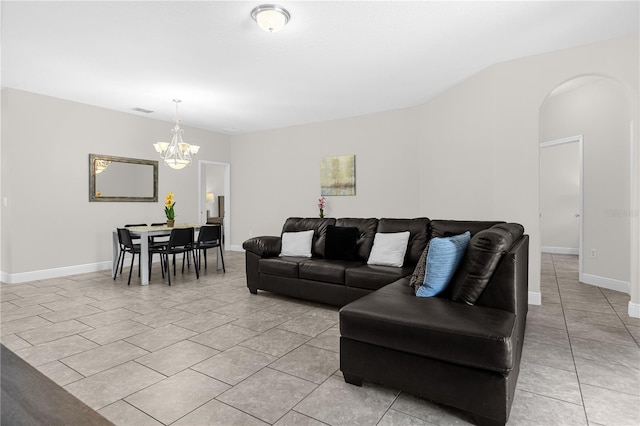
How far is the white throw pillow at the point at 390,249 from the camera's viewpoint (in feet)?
11.5

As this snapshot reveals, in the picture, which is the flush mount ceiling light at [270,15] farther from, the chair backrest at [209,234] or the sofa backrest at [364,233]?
the chair backrest at [209,234]

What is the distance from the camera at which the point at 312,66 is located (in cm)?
405

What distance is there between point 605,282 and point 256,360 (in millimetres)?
4757

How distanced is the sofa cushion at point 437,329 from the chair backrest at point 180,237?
3.47 metres

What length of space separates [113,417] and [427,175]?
16.2 ft

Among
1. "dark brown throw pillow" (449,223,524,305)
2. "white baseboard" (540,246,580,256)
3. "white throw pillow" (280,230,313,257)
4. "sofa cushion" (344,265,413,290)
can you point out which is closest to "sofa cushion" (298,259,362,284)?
"sofa cushion" (344,265,413,290)

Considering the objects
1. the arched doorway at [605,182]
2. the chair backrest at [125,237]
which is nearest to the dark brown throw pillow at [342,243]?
the chair backrest at [125,237]

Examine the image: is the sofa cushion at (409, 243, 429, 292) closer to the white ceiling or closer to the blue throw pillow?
the blue throw pillow

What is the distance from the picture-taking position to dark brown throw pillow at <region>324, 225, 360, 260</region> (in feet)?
12.9

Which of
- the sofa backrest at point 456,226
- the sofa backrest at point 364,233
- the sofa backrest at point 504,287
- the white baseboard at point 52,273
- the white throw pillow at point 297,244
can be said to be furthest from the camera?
the white baseboard at point 52,273

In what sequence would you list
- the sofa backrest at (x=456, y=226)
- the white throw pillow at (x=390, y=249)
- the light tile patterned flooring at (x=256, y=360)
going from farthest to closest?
the white throw pillow at (x=390, y=249) < the sofa backrest at (x=456, y=226) < the light tile patterned flooring at (x=256, y=360)

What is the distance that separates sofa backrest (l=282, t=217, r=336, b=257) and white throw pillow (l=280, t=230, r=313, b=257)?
9 centimetres

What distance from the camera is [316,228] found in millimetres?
4398

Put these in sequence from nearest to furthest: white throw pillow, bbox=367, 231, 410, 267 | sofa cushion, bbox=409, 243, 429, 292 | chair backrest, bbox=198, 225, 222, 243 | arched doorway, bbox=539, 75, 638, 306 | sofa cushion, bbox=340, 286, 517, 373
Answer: sofa cushion, bbox=340, 286, 517, 373 → sofa cushion, bbox=409, 243, 429, 292 → white throw pillow, bbox=367, 231, 410, 267 → arched doorway, bbox=539, 75, 638, 306 → chair backrest, bbox=198, 225, 222, 243
